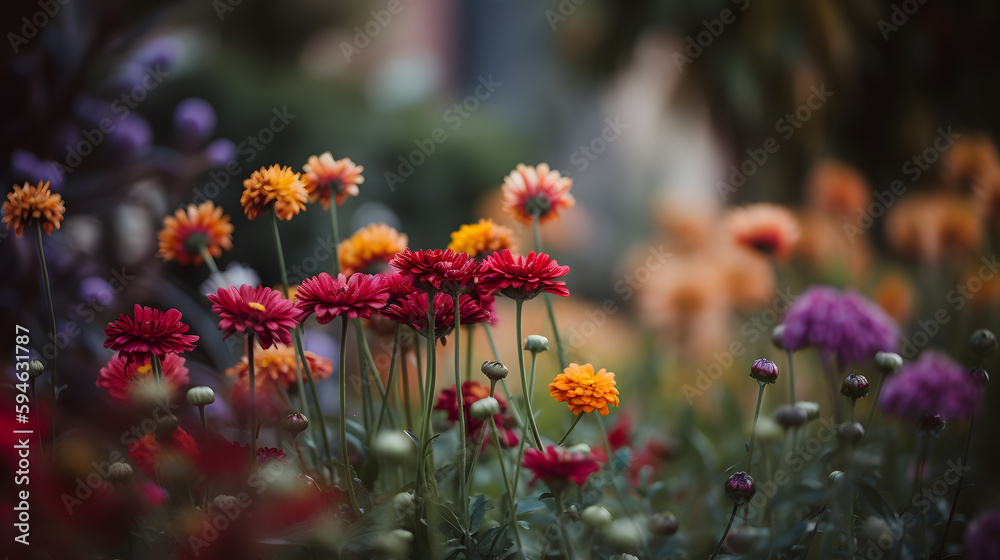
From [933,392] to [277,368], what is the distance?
0.51 meters

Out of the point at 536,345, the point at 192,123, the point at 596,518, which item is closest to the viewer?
the point at 596,518

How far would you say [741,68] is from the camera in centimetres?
133

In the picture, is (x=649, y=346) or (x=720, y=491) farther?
(x=649, y=346)

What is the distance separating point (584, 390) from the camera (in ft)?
1.25

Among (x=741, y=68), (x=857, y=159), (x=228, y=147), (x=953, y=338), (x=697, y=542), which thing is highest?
(x=741, y=68)

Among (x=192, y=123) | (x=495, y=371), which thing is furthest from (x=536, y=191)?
(x=192, y=123)

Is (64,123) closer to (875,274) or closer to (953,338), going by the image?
(953,338)

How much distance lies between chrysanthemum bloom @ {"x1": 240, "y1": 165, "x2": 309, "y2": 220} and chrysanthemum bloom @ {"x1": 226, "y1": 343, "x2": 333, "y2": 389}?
0.10 meters

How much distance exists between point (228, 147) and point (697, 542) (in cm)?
55

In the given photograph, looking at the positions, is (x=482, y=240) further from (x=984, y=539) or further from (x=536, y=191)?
(x=984, y=539)

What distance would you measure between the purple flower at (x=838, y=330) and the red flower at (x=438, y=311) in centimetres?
28

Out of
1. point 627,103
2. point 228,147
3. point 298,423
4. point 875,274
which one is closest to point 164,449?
point 298,423

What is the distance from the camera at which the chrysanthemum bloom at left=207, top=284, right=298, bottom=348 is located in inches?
13.4

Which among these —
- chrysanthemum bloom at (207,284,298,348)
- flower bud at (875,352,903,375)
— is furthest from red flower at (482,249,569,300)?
flower bud at (875,352,903,375)
